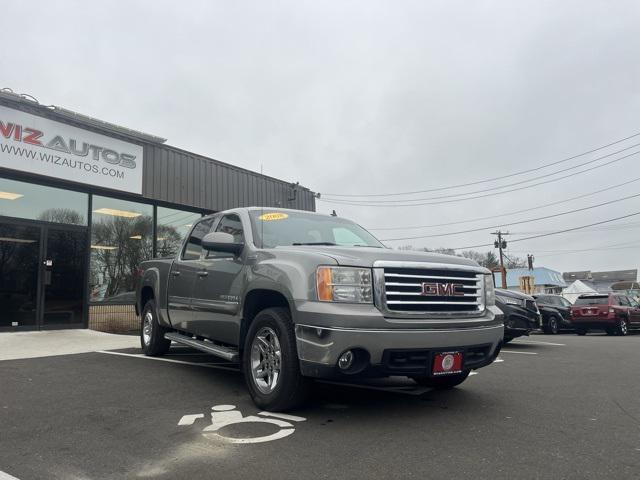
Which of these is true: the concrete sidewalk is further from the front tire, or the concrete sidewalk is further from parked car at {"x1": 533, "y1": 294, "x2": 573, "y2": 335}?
parked car at {"x1": 533, "y1": 294, "x2": 573, "y2": 335}

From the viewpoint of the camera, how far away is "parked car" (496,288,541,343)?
393 inches

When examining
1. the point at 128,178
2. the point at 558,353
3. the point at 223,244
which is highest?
the point at 128,178

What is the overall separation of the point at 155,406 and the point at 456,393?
298 centimetres

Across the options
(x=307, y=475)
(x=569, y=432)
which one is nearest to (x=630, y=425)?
(x=569, y=432)

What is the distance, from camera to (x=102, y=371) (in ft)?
21.0

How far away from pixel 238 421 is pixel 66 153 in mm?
9802

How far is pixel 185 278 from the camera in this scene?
6.35 m

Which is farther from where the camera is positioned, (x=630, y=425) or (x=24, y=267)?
(x=24, y=267)

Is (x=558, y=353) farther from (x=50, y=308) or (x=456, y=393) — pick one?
(x=50, y=308)

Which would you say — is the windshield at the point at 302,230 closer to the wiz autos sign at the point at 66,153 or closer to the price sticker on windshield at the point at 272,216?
the price sticker on windshield at the point at 272,216

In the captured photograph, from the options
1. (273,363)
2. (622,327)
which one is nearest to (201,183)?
(273,363)

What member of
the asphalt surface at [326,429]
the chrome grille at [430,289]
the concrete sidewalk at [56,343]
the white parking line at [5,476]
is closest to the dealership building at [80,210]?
the concrete sidewalk at [56,343]

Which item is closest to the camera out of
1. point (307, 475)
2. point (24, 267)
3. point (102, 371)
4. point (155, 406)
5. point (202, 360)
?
point (307, 475)

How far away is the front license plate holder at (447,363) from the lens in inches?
161
